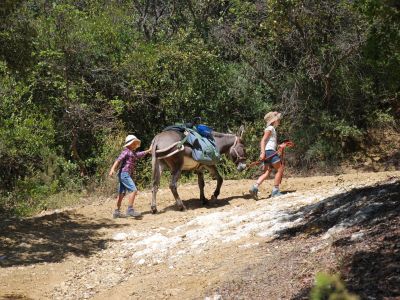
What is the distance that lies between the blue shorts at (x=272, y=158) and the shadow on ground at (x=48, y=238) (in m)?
3.32

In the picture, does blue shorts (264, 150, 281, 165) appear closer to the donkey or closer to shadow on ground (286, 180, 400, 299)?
the donkey

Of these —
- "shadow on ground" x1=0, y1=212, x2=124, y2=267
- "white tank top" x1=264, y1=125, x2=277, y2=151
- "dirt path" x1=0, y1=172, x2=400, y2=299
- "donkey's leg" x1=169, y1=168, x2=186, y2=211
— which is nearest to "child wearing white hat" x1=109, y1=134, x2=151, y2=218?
"dirt path" x1=0, y1=172, x2=400, y2=299

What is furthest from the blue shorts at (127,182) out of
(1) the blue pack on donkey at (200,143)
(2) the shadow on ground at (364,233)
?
(2) the shadow on ground at (364,233)

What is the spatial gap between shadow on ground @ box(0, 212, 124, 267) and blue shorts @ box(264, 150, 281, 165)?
131 inches

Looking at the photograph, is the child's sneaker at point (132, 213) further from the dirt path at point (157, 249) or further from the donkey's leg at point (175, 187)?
the donkey's leg at point (175, 187)

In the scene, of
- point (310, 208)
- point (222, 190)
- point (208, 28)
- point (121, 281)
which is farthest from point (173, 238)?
point (208, 28)

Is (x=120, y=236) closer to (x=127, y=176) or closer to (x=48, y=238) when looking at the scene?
(x=48, y=238)

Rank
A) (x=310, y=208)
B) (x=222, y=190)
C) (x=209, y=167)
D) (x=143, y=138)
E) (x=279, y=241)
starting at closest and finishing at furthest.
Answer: (x=279, y=241) < (x=310, y=208) < (x=209, y=167) < (x=222, y=190) < (x=143, y=138)

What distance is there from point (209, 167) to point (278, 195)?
1.81 m

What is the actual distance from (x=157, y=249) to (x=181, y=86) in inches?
432

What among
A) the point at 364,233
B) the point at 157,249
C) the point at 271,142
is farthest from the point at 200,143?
the point at 364,233

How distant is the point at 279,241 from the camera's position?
326 inches

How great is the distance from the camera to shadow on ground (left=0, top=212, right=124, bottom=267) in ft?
32.7

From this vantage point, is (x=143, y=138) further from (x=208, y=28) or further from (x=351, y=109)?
(x=351, y=109)
